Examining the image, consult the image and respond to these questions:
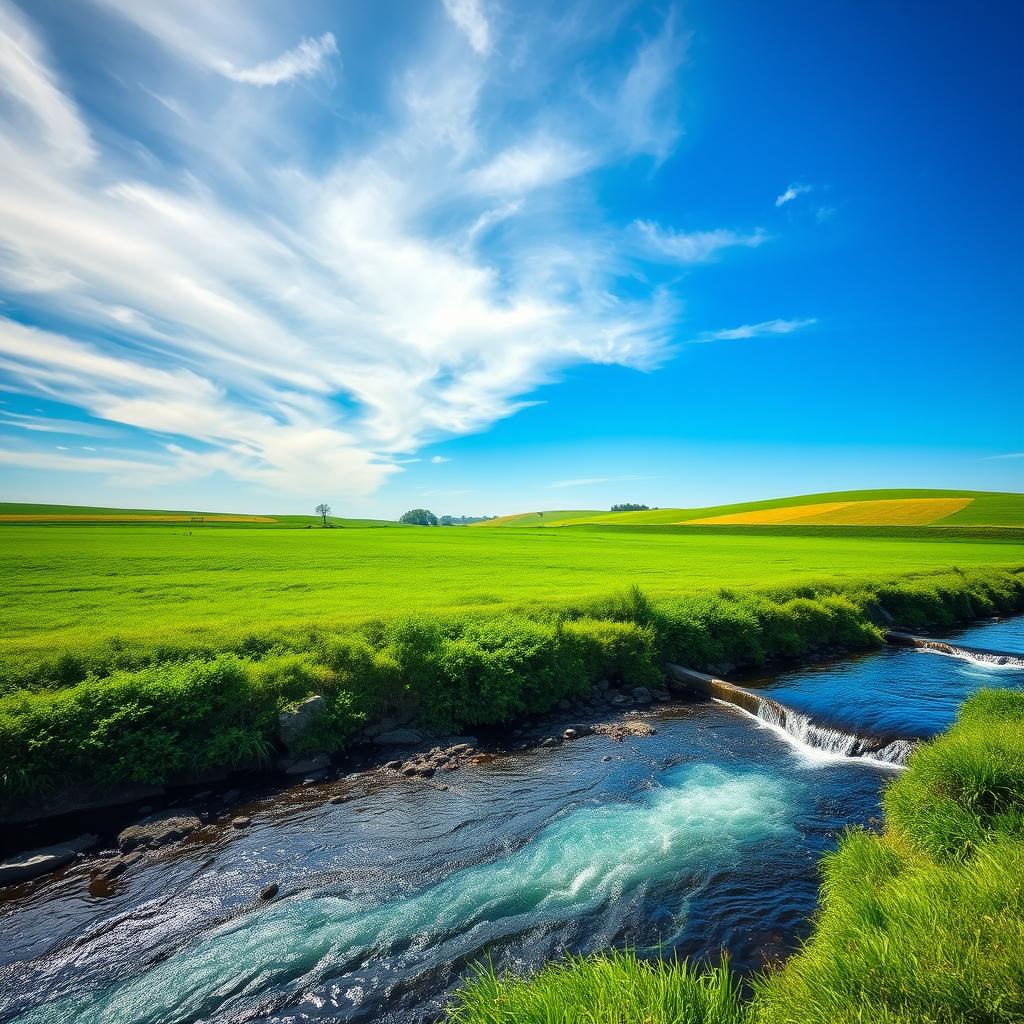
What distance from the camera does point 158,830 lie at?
38.7 ft

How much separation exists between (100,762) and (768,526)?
3840 inches

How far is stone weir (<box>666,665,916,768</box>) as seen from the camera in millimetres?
14380

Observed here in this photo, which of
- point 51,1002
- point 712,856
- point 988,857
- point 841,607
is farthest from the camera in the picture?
point 841,607

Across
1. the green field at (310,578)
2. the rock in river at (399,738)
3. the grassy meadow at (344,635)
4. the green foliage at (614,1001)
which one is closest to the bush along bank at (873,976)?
the green foliage at (614,1001)

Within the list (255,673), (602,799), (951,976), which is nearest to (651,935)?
(602,799)

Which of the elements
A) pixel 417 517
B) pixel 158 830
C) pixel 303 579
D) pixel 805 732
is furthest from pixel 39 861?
pixel 417 517

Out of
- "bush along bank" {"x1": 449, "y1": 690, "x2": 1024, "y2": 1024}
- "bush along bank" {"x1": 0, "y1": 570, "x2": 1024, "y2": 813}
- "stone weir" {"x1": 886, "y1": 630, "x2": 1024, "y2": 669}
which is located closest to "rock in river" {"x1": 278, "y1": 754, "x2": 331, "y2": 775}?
"bush along bank" {"x1": 0, "y1": 570, "x2": 1024, "y2": 813}

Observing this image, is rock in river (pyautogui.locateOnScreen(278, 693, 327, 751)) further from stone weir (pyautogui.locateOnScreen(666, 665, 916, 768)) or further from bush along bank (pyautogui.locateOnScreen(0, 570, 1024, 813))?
stone weir (pyautogui.locateOnScreen(666, 665, 916, 768))

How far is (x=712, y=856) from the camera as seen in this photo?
1038cm

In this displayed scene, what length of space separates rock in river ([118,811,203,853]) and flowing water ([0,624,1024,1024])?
1.53ft

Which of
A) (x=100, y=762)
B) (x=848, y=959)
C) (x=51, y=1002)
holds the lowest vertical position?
(x=51, y=1002)

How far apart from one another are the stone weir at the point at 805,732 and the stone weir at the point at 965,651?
39.8 feet

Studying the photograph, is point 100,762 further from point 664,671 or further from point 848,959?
point 664,671

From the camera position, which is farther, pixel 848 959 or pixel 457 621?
pixel 457 621
